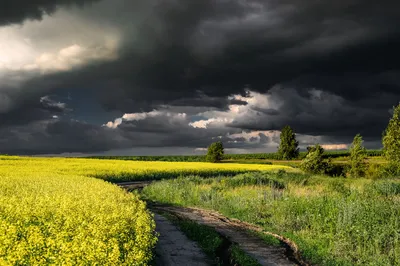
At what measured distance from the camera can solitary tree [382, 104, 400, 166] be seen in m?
55.8

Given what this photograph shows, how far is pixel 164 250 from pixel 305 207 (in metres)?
8.06

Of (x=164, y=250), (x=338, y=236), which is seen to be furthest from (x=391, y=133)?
(x=164, y=250)

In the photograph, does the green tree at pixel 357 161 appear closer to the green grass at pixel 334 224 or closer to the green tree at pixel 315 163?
the green tree at pixel 315 163

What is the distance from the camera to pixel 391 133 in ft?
187

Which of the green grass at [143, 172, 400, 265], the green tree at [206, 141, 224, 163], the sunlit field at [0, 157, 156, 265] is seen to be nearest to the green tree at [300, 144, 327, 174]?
the green tree at [206, 141, 224, 163]

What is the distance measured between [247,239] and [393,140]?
46778 mm

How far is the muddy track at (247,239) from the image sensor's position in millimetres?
14398

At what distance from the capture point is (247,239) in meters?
17.1

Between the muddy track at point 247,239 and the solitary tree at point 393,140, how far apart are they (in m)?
41.0

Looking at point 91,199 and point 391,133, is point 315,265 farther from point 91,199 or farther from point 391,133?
point 391,133

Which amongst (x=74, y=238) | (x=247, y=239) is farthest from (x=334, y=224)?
(x=74, y=238)

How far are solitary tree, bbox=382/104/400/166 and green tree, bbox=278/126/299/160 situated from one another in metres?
50.8

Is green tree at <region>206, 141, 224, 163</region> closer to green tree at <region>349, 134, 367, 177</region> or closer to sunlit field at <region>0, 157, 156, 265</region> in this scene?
green tree at <region>349, 134, 367, 177</region>

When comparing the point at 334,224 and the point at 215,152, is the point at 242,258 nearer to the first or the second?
the point at 334,224
